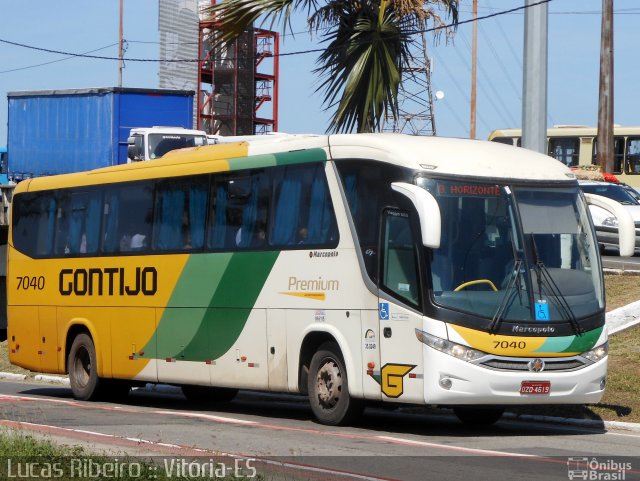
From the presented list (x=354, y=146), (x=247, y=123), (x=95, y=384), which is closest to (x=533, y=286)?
(x=354, y=146)

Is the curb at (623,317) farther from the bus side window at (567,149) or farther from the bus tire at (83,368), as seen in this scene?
the bus side window at (567,149)

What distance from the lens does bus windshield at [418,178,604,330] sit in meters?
13.6

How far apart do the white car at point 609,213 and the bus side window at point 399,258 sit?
17.5 meters

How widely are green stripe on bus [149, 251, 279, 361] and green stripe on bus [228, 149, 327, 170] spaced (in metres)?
1.12

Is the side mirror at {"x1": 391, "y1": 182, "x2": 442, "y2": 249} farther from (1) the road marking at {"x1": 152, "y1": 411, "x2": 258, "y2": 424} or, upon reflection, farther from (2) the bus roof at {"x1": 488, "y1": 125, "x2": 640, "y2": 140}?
(2) the bus roof at {"x1": 488, "y1": 125, "x2": 640, "y2": 140}

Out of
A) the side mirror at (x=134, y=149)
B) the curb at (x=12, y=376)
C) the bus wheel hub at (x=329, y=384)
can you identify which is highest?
the side mirror at (x=134, y=149)

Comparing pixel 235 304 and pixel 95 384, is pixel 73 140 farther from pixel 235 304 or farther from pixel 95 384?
pixel 235 304

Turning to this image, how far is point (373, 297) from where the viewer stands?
1426cm

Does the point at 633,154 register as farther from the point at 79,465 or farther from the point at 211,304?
the point at 79,465

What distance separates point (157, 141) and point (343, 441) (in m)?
23.0

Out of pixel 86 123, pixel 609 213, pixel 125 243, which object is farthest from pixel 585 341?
pixel 86 123

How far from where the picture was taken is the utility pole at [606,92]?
3860cm

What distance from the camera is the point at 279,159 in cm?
1606

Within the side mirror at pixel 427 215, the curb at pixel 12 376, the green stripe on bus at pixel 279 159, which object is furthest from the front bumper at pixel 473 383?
the curb at pixel 12 376
